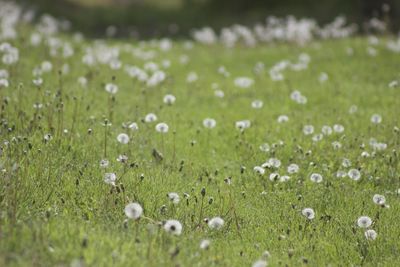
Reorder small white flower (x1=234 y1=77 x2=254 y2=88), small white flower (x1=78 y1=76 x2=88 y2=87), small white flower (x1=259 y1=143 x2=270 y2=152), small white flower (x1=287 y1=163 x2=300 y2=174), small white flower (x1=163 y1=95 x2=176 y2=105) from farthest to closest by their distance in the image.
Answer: small white flower (x1=234 y1=77 x2=254 y2=88), small white flower (x1=78 y1=76 x2=88 y2=87), small white flower (x1=163 y1=95 x2=176 y2=105), small white flower (x1=259 y1=143 x2=270 y2=152), small white flower (x1=287 y1=163 x2=300 y2=174)

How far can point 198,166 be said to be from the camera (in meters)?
6.61

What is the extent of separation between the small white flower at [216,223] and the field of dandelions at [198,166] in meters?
0.02

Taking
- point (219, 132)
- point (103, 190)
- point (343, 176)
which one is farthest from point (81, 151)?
point (343, 176)

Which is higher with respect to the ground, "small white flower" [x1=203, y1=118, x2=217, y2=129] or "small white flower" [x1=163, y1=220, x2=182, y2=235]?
"small white flower" [x1=163, y1=220, x2=182, y2=235]

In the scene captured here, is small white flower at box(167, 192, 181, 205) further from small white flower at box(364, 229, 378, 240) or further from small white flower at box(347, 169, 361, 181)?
small white flower at box(347, 169, 361, 181)

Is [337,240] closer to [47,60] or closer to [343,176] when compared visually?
[343,176]

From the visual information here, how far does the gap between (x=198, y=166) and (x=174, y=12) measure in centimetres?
1496

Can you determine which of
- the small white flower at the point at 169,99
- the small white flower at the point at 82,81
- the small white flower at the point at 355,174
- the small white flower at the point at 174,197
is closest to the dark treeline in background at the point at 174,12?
the small white flower at the point at 82,81

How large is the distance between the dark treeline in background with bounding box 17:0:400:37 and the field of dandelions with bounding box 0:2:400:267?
813cm

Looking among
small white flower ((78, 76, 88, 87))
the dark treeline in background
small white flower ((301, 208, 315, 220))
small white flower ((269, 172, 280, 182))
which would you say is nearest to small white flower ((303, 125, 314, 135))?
small white flower ((269, 172, 280, 182))

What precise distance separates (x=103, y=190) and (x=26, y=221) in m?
1.01

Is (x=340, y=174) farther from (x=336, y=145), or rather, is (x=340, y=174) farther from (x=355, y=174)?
(x=336, y=145)

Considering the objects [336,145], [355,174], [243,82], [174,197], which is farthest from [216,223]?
[243,82]

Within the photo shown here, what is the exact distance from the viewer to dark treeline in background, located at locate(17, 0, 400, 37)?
19125mm
